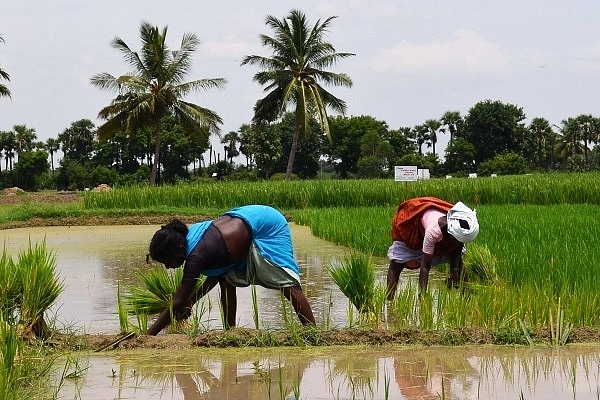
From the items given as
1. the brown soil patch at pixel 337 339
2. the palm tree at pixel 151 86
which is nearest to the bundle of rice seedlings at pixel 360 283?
the brown soil patch at pixel 337 339

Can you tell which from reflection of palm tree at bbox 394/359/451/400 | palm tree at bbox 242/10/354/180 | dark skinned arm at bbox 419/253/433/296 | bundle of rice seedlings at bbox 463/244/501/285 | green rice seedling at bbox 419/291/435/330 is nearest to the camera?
reflection of palm tree at bbox 394/359/451/400

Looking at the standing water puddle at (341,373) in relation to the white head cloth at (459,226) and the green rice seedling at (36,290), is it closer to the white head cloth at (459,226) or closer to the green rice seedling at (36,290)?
the green rice seedling at (36,290)

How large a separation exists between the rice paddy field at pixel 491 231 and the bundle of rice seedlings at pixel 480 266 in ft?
0.10

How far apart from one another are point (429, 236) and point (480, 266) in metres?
1.12

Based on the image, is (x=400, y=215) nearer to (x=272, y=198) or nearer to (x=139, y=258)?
(x=139, y=258)

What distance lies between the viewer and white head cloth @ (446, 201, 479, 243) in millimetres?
5367

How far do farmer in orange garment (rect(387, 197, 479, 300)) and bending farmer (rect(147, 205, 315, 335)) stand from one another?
101 cm

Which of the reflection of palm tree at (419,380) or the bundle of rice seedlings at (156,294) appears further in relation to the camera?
the bundle of rice seedlings at (156,294)

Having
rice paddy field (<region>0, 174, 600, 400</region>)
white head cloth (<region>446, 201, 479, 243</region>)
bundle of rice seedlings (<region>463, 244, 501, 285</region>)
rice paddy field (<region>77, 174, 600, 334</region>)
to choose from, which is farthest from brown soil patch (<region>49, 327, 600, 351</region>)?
bundle of rice seedlings (<region>463, 244, 501, 285</region>)

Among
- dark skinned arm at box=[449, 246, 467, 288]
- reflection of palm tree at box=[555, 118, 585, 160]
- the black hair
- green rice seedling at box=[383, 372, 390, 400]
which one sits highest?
reflection of palm tree at box=[555, 118, 585, 160]

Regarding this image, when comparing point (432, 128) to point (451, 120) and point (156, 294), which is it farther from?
point (156, 294)

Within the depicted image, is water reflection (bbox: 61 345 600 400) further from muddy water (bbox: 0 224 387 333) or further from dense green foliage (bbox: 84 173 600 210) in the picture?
dense green foliage (bbox: 84 173 600 210)

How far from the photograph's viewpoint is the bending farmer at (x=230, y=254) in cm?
460

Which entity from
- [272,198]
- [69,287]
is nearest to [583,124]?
[272,198]
